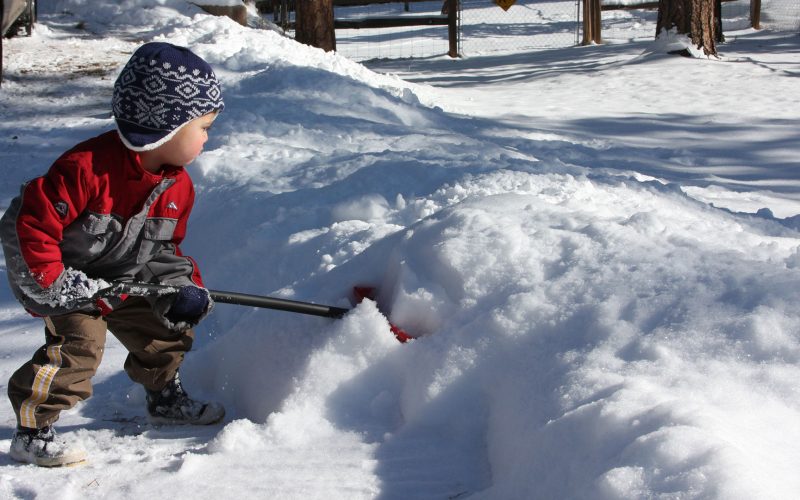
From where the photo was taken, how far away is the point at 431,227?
2.93 m

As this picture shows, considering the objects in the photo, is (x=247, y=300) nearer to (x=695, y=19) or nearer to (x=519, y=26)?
(x=695, y=19)

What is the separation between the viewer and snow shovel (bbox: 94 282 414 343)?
95.4 inches

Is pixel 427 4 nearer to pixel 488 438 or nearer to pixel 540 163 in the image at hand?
pixel 540 163

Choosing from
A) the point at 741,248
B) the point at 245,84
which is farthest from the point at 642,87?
the point at 741,248

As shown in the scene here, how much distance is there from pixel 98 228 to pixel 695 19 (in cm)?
1091

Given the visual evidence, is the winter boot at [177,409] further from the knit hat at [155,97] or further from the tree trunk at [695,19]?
the tree trunk at [695,19]

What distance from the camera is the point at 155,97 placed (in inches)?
94.7

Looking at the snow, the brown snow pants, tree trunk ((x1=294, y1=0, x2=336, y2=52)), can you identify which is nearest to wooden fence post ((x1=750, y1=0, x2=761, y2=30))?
tree trunk ((x1=294, y1=0, x2=336, y2=52))

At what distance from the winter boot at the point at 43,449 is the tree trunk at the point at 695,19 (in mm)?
11067

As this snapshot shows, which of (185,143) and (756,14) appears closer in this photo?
(185,143)

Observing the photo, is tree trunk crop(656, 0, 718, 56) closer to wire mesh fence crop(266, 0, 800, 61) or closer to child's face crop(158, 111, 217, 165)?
wire mesh fence crop(266, 0, 800, 61)

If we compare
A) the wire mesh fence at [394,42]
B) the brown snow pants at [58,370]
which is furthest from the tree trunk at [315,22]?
the brown snow pants at [58,370]

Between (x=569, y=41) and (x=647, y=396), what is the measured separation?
18104 mm

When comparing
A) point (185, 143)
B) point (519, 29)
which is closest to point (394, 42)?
point (519, 29)
